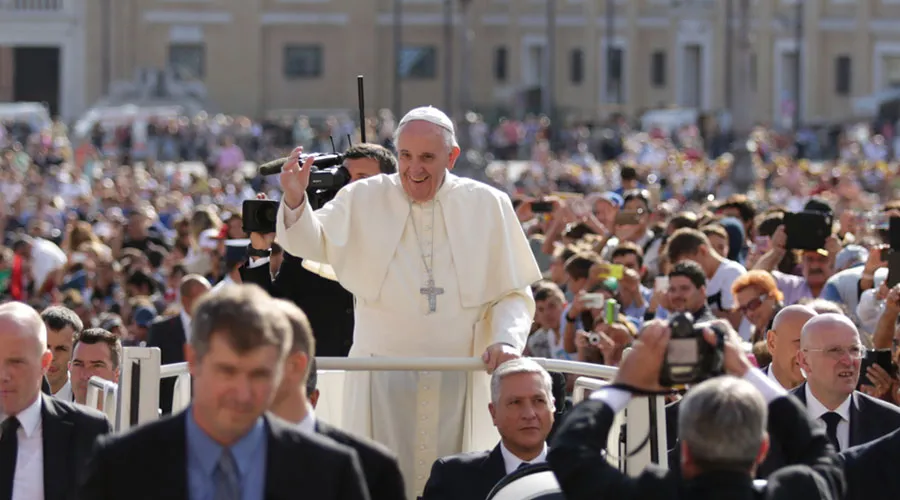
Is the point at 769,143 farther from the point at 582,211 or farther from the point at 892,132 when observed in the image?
the point at 582,211

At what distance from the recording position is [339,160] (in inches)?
330

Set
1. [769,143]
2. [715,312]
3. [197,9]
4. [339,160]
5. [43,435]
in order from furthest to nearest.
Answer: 1. [197,9]
2. [769,143]
3. [715,312]
4. [339,160]
5. [43,435]

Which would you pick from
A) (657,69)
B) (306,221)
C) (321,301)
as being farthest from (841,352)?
(657,69)

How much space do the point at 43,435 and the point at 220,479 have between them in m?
1.78

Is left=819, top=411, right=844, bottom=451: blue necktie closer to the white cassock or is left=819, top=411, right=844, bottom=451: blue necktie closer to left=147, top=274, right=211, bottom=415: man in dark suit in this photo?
the white cassock

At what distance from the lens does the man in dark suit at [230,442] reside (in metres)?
4.20

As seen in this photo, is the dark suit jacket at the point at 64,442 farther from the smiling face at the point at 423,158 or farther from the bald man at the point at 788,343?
the bald man at the point at 788,343

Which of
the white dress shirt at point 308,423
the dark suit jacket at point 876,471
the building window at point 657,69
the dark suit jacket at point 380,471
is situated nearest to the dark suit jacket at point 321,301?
the dark suit jacket at point 876,471

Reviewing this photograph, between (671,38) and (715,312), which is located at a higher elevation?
(671,38)

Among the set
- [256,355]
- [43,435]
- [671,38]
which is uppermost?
[671,38]

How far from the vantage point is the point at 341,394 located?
23.6 ft

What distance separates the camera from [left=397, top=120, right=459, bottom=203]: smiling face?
278 inches

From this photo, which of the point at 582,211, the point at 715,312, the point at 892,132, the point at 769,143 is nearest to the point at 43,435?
the point at 715,312

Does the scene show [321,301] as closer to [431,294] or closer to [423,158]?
[431,294]
